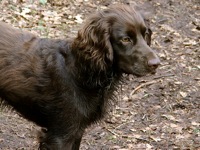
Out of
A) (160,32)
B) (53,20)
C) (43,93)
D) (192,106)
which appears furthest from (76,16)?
(43,93)

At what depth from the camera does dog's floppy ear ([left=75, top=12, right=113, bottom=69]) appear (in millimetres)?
4012

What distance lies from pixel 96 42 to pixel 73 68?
1.28 ft

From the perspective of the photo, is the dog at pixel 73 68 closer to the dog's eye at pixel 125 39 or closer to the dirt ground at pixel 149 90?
the dog's eye at pixel 125 39

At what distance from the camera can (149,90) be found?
6.55 metres

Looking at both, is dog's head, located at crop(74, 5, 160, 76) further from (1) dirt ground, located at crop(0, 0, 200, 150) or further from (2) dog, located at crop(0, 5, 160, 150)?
(1) dirt ground, located at crop(0, 0, 200, 150)

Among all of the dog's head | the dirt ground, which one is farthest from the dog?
the dirt ground

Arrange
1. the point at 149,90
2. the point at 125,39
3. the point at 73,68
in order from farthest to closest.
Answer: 1. the point at 149,90
2. the point at 73,68
3. the point at 125,39

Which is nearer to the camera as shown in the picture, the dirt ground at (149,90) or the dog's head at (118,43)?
the dog's head at (118,43)

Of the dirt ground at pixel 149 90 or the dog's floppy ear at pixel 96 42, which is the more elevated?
the dog's floppy ear at pixel 96 42

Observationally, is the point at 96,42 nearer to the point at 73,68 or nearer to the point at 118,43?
the point at 118,43

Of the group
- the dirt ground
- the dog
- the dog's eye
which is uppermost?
the dog's eye

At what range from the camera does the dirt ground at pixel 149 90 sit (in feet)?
18.3

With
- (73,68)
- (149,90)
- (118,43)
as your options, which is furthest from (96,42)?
(149,90)

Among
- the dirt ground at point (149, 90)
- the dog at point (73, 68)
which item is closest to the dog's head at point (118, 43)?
the dog at point (73, 68)
